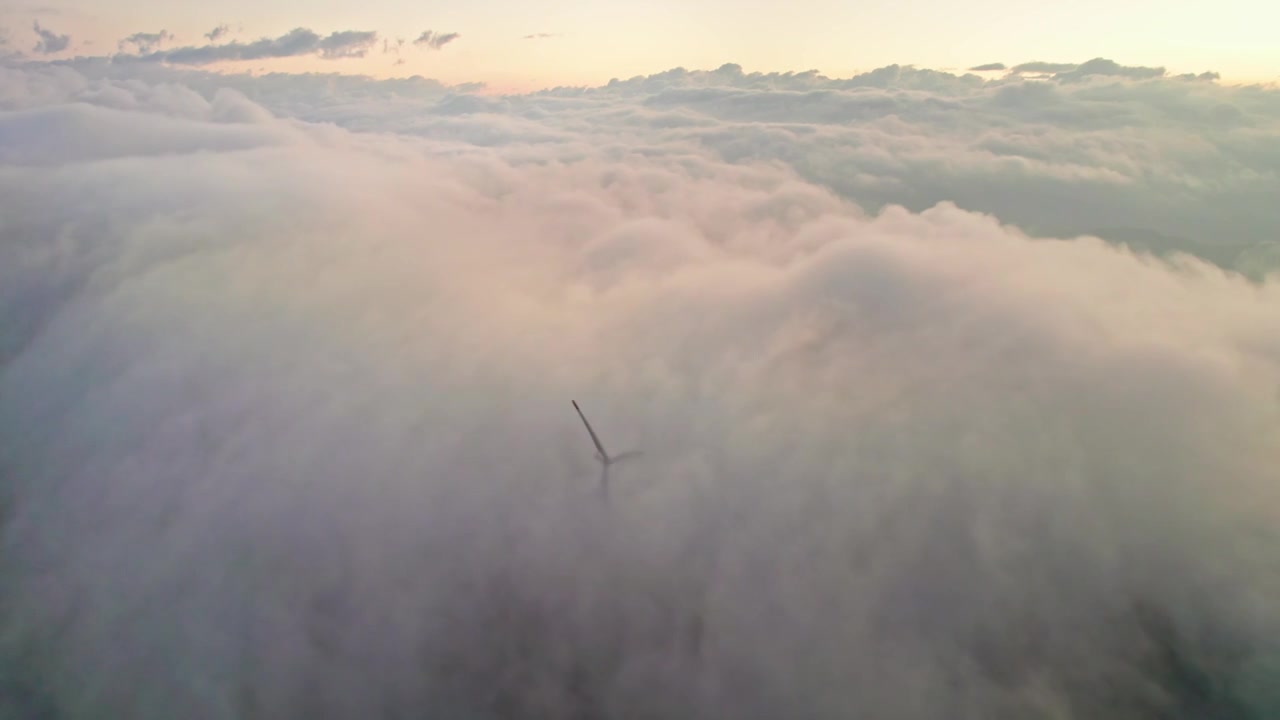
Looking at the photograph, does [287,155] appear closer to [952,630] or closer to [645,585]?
[645,585]

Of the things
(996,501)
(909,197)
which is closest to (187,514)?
(996,501)

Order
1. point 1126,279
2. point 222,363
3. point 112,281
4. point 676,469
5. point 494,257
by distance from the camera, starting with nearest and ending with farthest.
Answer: point 676,469, point 1126,279, point 222,363, point 112,281, point 494,257

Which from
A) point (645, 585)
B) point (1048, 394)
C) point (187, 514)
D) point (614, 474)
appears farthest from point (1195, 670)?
point (187, 514)

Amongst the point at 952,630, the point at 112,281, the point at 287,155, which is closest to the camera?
the point at 952,630

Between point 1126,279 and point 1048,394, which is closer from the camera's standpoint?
point 1048,394

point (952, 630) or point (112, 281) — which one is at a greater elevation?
point (112, 281)

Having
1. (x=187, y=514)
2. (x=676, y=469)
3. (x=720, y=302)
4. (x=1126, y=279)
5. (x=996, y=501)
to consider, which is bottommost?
(x=187, y=514)

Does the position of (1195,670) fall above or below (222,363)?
below

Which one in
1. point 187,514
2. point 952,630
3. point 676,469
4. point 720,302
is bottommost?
point 187,514

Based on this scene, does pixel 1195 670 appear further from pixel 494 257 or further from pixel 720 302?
pixel 494 257
